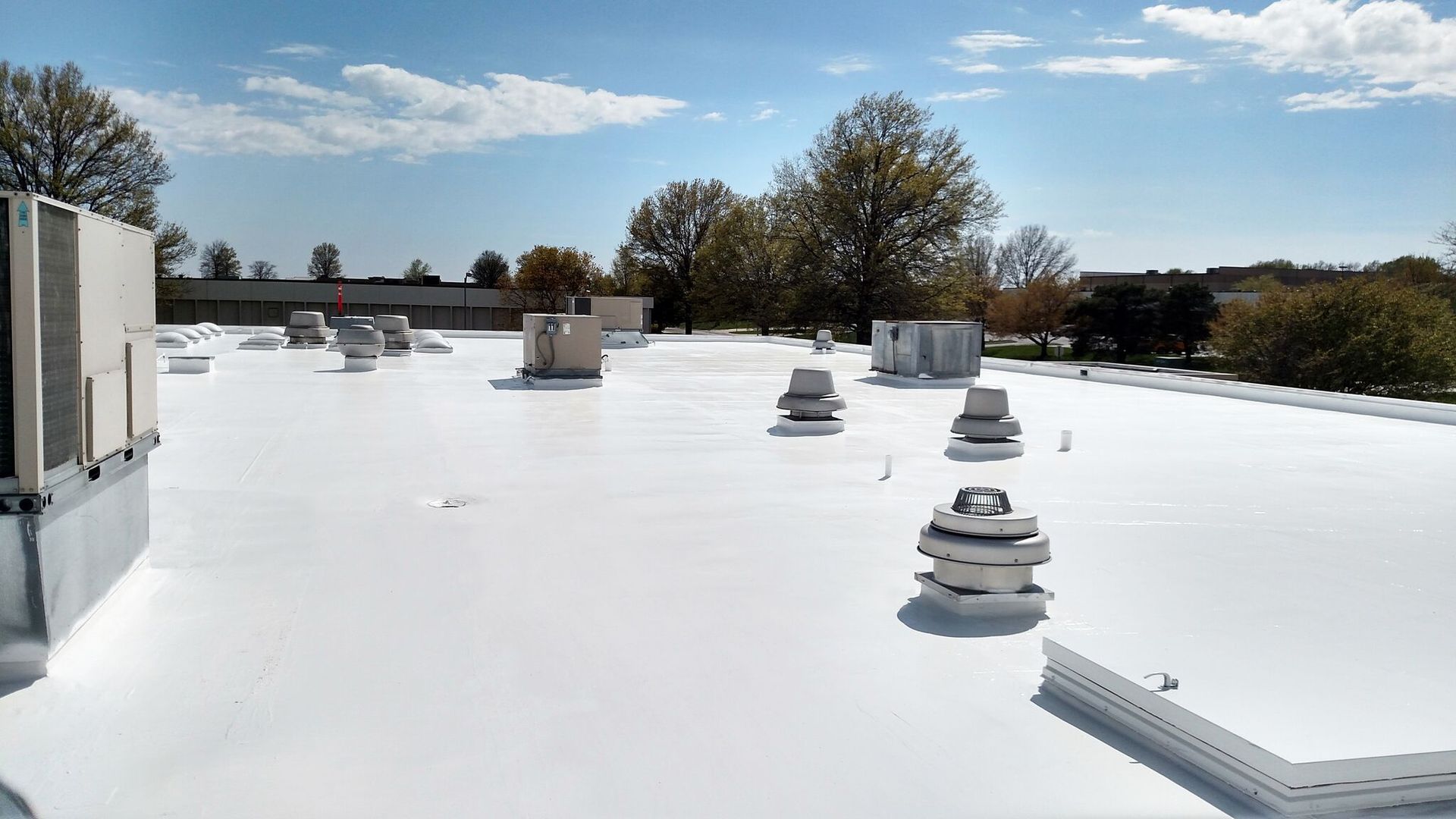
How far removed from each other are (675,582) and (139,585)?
119 inches

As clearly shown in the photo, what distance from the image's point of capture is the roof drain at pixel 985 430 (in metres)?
11.7

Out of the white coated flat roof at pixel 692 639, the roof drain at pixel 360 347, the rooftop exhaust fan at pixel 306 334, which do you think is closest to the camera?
the white coated flat roof at pixel 692 639

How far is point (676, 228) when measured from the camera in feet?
246

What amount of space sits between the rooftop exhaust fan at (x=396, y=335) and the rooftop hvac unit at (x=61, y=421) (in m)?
22.9

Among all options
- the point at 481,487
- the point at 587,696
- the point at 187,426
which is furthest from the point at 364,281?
the point at 587,696

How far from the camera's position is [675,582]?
20.0 ft

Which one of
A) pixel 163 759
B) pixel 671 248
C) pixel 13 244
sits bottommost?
pixel 163 759

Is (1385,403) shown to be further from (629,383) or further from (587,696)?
(587,696)

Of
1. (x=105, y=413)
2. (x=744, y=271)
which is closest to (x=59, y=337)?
(x=105, y=413)

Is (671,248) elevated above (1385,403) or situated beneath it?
elevated above

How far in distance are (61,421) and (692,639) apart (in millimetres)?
3081

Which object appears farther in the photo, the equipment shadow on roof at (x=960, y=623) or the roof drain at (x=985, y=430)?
the roof drain at (x=985, y=430)

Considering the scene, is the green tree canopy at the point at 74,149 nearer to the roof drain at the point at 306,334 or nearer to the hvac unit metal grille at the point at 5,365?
the roof drain at the point at 306,334

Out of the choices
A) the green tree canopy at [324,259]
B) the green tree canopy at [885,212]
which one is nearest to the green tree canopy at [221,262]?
the green tree canopy at [324,259]
